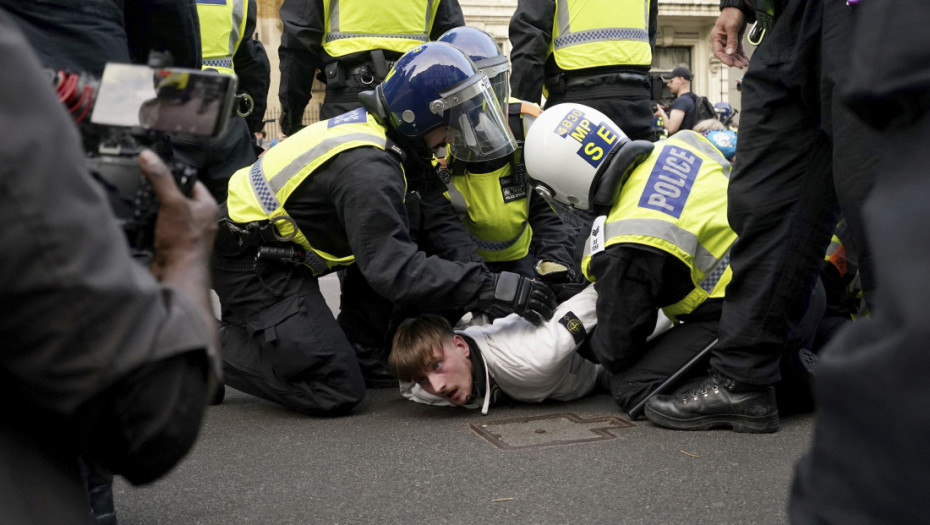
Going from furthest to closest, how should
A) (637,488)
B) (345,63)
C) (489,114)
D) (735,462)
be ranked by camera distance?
(345,63) → (489,114) → (735,462) → (637,488)

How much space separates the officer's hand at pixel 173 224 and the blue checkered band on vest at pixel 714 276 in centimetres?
229

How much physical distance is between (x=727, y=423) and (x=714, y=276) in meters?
0.48

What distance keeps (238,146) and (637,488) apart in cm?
257

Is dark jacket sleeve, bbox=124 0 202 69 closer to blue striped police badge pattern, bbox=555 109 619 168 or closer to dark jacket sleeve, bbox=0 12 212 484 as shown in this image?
blue striped police badge pattern, bbox=555 109 619 168

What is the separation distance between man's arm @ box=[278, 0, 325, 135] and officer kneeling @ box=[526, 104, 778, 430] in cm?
162

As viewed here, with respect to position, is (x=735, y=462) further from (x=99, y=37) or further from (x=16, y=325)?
(x=16, y=325)

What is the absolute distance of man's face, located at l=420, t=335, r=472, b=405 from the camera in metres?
3.18

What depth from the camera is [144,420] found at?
89 cm

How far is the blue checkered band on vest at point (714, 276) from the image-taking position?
9.89 feet

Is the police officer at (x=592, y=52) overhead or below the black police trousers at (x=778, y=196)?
below

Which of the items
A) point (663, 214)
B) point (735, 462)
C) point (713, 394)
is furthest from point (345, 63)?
point (735, 462)

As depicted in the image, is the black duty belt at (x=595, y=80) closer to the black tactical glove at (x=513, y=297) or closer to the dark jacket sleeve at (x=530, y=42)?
the dark jacket sleeve at (x=530, y=42)

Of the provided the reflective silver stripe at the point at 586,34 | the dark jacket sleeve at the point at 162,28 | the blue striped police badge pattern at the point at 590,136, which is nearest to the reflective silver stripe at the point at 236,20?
the reflective silver stripe at the point at 586,34

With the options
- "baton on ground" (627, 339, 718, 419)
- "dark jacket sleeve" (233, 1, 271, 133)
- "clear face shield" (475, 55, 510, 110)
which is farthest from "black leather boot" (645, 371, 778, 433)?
"dark jacket sleeve" (233, 1, 271, 133)
